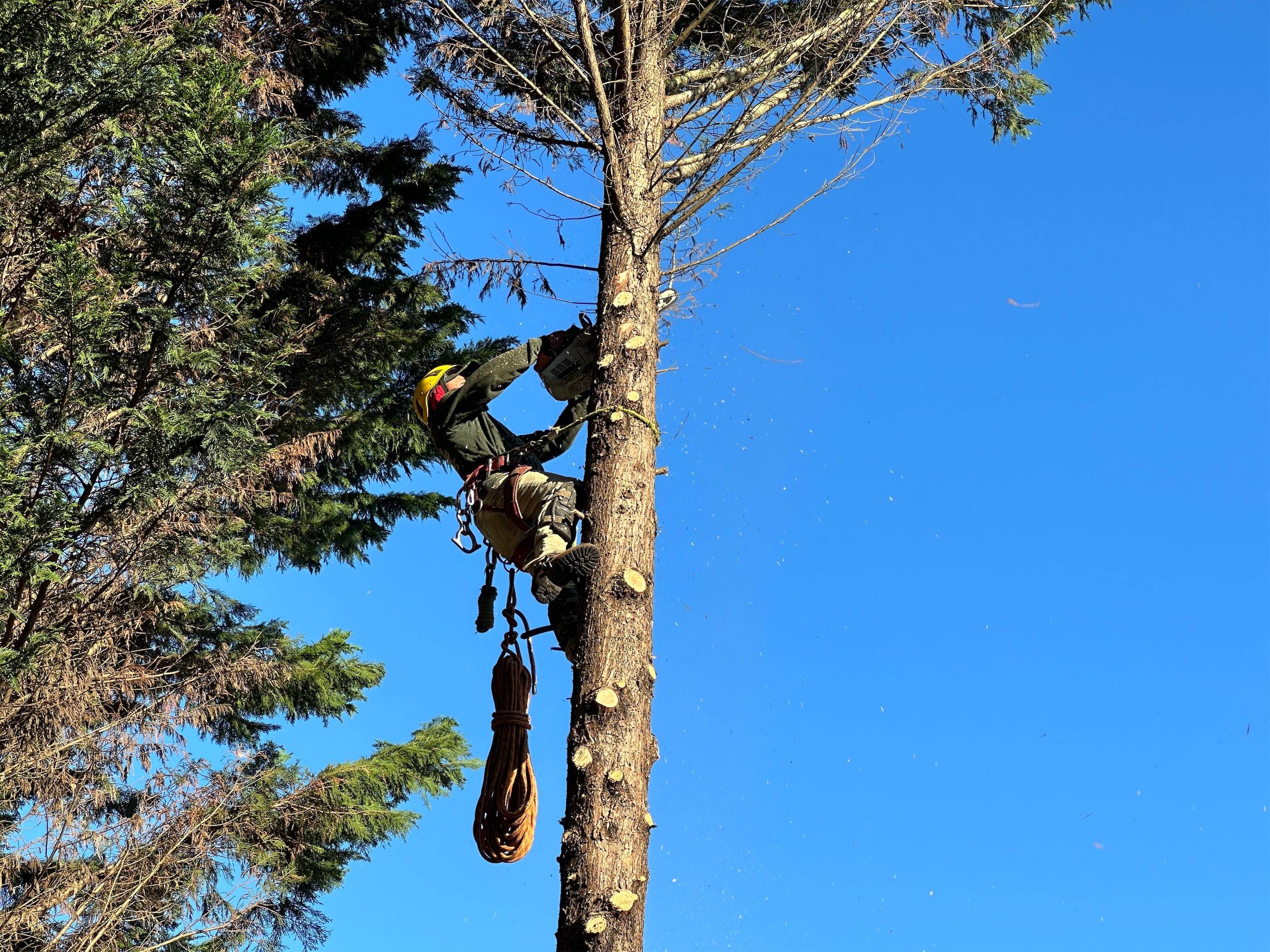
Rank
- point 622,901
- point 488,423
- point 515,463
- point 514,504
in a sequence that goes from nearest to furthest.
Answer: point 622,901 → point 514,504 → point 515,463 → point 488,423

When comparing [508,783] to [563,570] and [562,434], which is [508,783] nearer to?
[563,570]

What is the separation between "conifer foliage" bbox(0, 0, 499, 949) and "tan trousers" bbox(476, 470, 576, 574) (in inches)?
63.1

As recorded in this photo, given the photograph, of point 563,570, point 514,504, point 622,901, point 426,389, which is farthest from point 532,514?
point 622,901

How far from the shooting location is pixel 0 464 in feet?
18.3

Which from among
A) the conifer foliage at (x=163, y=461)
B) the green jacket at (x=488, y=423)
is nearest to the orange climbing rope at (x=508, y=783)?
the green jacket at (x=488, y=423)

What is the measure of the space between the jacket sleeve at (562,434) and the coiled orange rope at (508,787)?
4.18 ft

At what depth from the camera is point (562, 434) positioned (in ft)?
18.1

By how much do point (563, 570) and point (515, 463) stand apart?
1.07 meters

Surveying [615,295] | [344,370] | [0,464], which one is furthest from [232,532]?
[615,295]

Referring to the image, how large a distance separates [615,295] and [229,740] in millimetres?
6549

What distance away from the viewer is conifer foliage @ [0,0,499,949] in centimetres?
608

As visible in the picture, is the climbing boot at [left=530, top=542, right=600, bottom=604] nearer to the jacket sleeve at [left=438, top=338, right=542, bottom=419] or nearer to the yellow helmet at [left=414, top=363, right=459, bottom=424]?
the jacket sleeve at [left=438, top=338, right=542, bottom=419]

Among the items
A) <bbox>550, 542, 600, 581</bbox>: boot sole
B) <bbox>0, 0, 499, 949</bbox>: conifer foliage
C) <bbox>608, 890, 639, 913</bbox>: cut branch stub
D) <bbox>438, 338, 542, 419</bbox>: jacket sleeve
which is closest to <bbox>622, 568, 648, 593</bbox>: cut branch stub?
<bbox>550, 542, 600, 581</bbox>: boot sole

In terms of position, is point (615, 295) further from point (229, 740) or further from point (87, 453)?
point (229, 740)
